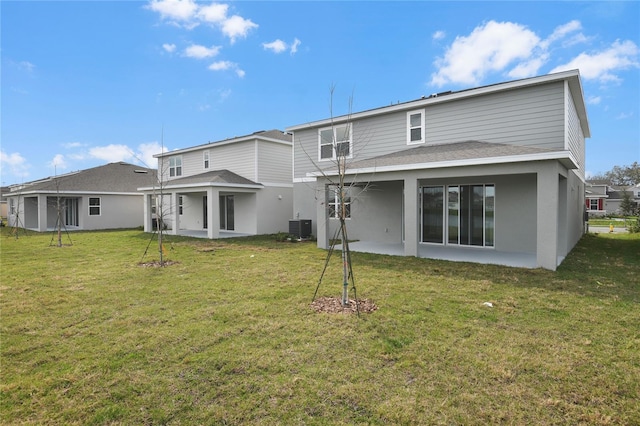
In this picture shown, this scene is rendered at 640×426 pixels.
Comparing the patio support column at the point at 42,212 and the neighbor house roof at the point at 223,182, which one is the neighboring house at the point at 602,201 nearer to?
the neighbor house roof at the point at 223,182

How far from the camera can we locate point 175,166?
22500 mm

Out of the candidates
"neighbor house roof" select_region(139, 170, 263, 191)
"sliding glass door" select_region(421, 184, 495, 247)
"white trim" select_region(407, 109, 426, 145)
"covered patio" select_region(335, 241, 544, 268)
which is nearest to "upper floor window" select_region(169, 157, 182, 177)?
"neighbor house roof" select_region(139, 170, 263, 191)

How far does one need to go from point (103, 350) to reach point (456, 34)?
16.7 meters

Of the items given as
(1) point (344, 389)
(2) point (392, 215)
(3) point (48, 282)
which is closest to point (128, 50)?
(3) point (48, 282)

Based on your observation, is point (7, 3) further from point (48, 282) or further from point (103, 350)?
point (103, 350)

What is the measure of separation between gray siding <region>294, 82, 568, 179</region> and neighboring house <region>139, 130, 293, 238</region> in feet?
15.9

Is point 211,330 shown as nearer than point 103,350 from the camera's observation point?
No

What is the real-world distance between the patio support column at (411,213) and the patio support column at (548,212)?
10.2 feet

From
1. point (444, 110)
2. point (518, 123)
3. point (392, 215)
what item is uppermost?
point (444, 110)

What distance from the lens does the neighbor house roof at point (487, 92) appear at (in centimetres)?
948

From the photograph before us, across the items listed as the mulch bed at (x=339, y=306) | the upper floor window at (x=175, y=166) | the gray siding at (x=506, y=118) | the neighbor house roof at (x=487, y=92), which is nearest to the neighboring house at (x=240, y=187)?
the upper floor window at (x=175, y=166)

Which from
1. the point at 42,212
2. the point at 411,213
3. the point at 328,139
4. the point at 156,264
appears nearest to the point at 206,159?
the point at 328,139

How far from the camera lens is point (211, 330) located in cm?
449

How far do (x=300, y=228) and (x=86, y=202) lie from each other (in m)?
17.1
